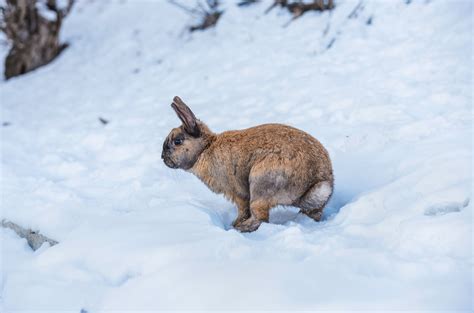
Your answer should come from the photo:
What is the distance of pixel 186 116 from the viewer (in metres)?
4.77

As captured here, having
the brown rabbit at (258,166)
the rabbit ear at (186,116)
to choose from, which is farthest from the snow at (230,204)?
the rabbit ear at (186,116)

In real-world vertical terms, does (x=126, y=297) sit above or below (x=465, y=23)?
below

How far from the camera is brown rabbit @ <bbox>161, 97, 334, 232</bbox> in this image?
4266 mm

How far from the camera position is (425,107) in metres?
5.93

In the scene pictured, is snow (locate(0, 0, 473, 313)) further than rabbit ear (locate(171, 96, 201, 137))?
No

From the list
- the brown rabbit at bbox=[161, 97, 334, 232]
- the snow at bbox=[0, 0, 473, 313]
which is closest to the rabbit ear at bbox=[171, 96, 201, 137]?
the brown rabbit at bbox=[161, 97, 334, 232]

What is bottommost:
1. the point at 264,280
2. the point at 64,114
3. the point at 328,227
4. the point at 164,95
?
the point at 64,114

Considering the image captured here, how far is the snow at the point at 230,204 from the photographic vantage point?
10.2 feet

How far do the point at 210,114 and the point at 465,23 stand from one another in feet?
12.6

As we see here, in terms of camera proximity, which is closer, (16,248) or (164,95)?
(16,248)

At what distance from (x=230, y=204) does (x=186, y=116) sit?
1.00m

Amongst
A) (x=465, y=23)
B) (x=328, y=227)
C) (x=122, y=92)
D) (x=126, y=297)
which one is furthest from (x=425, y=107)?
(x=122, y=92)

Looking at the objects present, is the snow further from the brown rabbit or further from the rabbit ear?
the rabbit ear

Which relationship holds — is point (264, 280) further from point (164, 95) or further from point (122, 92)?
point (122, 92)
